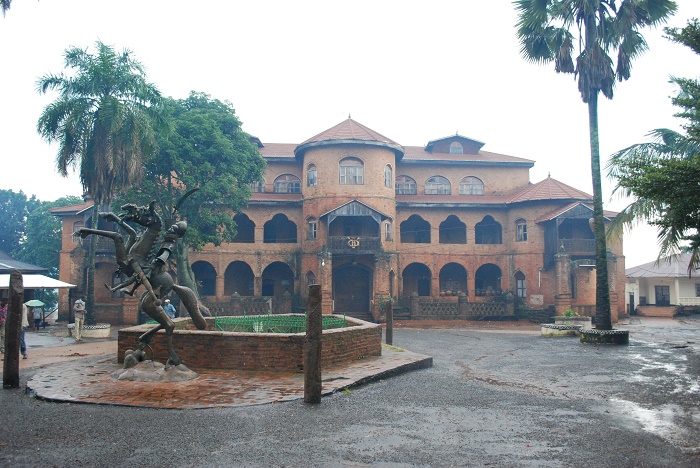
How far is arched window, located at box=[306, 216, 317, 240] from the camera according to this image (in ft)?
105

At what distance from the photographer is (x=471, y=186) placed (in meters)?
36.3

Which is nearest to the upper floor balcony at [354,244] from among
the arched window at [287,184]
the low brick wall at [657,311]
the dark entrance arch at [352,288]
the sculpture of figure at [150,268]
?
the dark entrance arch at [352,288]

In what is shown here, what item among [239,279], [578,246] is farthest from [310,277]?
[578,246]

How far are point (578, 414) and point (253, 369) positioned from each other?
5.71m

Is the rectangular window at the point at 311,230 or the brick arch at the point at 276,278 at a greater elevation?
the rectangular window at the point at 311,230

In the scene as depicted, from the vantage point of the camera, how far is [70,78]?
20.1 meters

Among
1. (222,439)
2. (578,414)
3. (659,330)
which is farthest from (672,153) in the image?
(222,439)

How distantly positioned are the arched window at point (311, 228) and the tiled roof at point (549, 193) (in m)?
11.8

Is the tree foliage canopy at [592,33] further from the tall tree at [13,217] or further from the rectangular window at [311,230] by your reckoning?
the tall tree at [13,217]

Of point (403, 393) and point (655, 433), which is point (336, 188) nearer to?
point (403, 393)

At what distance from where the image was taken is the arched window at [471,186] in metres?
36.2

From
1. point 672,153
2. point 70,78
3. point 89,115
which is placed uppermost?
point 70,78

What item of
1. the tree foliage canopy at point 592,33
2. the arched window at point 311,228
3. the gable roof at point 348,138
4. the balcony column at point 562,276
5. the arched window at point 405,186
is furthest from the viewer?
the arched window at point 405,186

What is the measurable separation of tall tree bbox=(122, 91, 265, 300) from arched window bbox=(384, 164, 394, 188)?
8643mm
